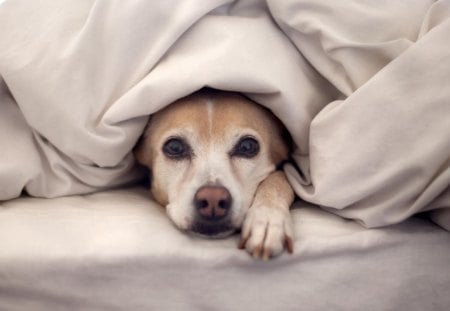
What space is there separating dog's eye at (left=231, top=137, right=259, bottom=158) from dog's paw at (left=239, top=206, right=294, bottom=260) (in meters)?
0.25

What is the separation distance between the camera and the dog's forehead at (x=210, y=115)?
53.7 inches

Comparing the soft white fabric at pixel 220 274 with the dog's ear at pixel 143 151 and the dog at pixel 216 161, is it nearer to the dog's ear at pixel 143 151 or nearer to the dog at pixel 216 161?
the dog at pixel 216 161

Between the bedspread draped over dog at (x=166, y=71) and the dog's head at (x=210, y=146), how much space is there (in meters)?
0.08

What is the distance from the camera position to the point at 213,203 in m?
1.16

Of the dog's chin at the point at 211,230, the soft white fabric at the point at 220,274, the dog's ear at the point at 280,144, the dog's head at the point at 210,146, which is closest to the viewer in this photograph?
the soft white fabric at the point at 220,274

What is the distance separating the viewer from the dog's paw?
1.02 meters

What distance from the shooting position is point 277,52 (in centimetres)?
133

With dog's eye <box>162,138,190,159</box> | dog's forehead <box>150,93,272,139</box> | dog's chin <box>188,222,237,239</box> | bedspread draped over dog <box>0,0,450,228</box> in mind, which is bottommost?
dog's chin <box>188,222,237,239</box>

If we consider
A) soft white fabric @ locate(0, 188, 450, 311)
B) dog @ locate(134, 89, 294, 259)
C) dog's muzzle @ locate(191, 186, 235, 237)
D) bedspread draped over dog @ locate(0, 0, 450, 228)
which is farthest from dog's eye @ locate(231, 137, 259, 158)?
soft white fabric @ locate(0, 188, 450, 311)

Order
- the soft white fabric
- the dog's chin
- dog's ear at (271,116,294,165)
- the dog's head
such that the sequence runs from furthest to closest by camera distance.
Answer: dog's ear at (271,116,294,165), the dog's head, the dog's chin, the soft white fabric

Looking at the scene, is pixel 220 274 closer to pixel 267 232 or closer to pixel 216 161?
pixel 267 232

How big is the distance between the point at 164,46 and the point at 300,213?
560 millimetres

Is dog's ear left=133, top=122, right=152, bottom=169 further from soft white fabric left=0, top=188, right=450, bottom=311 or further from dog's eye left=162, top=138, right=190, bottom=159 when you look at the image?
soft white fabric left=0, top=188, right=450, bottom=311

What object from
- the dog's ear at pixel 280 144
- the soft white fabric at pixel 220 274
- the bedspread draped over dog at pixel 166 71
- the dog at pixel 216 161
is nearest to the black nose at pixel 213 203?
the dog at pixel 216 161
